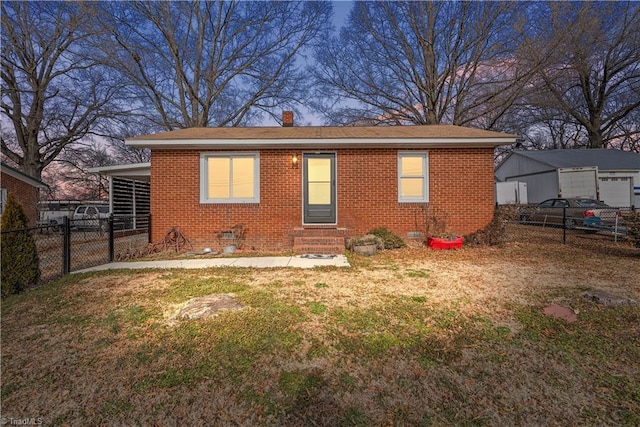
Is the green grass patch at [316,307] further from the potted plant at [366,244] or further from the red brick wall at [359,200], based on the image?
the red brick wall at [359,200]

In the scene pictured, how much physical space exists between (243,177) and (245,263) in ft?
9.57

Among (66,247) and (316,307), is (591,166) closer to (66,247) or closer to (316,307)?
(316,307)

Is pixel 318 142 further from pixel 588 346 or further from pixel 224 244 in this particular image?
pixel 588 346

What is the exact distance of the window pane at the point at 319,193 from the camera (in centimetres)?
841

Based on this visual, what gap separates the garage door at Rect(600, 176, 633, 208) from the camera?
55.6ft

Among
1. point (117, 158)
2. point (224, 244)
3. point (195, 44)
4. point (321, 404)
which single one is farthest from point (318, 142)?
point (117, 158)

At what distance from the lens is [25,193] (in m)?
15.4

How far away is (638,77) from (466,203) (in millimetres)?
25568

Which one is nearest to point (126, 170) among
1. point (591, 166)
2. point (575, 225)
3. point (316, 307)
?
point (316, 307)

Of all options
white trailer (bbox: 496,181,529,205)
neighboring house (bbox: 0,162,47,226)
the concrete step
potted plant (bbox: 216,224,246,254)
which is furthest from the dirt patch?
white trailer (bbox: 496,181,529,205)

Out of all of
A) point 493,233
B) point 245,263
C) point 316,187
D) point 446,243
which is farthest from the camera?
point 316,187

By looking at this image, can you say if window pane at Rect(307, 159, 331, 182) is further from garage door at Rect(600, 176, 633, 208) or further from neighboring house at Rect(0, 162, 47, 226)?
garage door at Rect(600, 176, 633, 208)

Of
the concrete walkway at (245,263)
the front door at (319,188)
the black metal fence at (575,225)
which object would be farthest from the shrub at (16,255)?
the black metal fence at (575,225)

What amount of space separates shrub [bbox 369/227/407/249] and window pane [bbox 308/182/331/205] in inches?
64.7
